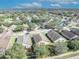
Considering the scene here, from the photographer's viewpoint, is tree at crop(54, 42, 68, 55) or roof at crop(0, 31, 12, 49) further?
roof at crop(0, 31, 12, 49)

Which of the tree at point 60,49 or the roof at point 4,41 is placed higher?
the tree at point 60,49

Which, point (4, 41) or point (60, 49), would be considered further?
point (4, 41)

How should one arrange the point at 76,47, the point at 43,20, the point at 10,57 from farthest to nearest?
the point at 43,20 < the point at 76,47 < the point at 10,57

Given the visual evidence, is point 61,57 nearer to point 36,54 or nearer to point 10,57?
point 36,54

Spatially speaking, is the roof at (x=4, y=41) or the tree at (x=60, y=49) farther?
the roof at (x=4, y=41)

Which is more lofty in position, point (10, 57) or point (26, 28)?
point (10, 57)

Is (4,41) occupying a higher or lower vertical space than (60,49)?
lower

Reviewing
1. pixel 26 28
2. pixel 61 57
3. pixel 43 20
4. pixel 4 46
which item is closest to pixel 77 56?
pixel 61 57

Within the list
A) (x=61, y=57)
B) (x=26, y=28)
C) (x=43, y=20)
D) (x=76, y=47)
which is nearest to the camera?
(x=61, y=57)

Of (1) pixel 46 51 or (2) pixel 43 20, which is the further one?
(2) pixel 43 20

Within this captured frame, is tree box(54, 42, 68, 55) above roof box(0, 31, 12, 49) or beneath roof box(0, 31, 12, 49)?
above
